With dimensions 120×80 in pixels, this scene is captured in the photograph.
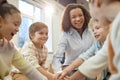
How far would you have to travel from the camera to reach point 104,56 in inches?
26.6

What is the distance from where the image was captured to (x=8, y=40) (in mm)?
1218

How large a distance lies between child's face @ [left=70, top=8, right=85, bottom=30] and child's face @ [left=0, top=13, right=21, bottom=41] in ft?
2.27

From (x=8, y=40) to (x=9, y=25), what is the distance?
0.37ft

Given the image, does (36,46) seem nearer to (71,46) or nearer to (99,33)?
(71,46)

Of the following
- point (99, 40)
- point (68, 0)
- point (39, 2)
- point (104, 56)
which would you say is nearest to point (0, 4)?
point (99, 40)

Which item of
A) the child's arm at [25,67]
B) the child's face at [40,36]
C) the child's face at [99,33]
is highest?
the child's face at [99,33]

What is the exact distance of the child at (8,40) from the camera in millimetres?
1145

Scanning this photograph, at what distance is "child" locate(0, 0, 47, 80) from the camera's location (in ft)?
3.76

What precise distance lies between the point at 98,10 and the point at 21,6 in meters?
3.38

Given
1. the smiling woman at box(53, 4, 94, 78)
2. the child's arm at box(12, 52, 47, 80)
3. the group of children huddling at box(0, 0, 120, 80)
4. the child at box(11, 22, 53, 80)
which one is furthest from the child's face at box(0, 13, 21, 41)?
the smiling woman at box(53, 4, 94, 78)

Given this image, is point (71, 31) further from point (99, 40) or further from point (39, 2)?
point (39, 2)

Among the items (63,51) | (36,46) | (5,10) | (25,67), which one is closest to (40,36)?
(36,46)

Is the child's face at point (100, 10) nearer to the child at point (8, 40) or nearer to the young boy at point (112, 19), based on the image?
the young boy at point (112, 19)

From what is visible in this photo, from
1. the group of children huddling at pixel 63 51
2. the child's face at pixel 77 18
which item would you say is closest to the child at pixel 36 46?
the group of children huddling at pixel 63 51
